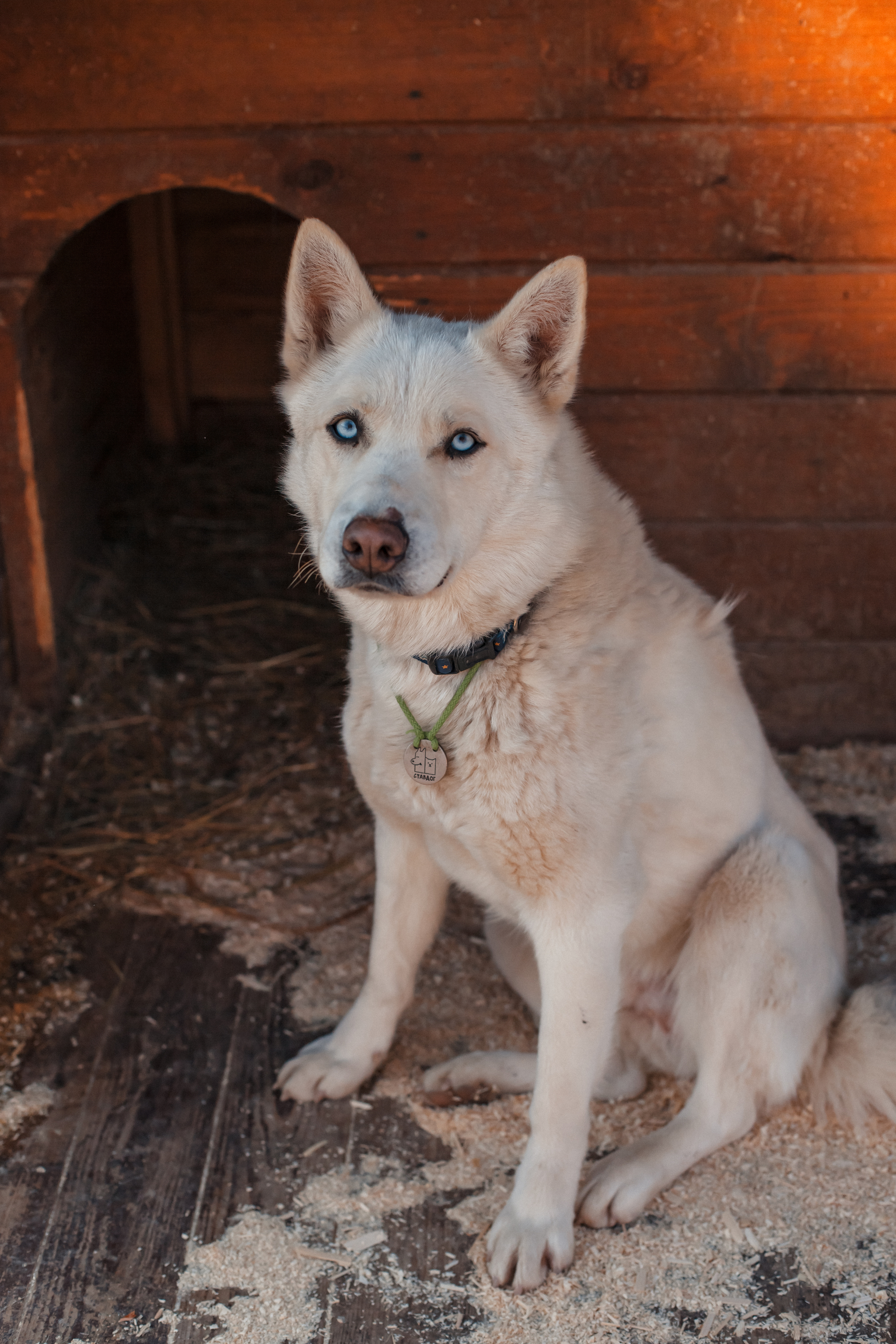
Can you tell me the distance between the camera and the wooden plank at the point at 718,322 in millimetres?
3053

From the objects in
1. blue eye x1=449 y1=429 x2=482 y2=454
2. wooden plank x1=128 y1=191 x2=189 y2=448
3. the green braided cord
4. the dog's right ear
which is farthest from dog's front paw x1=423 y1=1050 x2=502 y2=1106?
wooden plank x1=128 y1=191 x2=189 y2=448

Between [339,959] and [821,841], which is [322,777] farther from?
[821,841]

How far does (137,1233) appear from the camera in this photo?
2.11 meters

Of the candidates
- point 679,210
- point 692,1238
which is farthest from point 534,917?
point 679,210

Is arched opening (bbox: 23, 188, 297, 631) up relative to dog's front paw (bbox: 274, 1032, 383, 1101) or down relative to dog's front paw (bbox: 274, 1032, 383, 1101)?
up

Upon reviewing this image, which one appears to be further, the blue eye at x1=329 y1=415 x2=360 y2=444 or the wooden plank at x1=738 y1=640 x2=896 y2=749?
the wooden plank at x1=738 y1=640 x2=896 y2=749

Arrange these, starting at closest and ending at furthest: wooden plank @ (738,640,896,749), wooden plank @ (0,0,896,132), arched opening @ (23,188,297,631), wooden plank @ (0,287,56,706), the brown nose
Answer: the brown nose, wooden plank @ (0,0,896,132), wooden plank @ (0,287,56,706), wooden plank @ (738,640,896,749), arched opening @ (23,188,297,631)

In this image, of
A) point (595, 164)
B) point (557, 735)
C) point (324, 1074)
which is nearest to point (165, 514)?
point (595, 164)

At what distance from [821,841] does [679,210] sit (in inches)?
65.4

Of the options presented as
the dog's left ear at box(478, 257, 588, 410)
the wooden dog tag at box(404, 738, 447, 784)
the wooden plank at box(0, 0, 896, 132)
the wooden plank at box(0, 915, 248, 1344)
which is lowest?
the wooden plank at box(0, 915, 248, 1344)

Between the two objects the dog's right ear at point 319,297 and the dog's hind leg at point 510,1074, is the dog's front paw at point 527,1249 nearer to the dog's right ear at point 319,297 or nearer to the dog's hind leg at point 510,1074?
the dog's hind leg at point 510,1074

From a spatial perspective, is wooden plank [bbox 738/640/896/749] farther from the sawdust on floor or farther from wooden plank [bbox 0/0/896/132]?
wooden plank [bbox 0/0/896/132]

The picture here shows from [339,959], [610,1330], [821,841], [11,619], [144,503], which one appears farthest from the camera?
[144,503]

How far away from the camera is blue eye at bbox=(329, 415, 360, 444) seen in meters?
1.98
